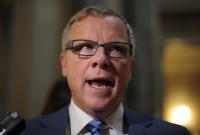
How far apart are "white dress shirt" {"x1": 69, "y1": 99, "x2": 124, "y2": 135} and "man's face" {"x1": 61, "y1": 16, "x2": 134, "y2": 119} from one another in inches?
0.9

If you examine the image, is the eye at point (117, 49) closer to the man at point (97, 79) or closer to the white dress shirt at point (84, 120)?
the man at point (97, 79)

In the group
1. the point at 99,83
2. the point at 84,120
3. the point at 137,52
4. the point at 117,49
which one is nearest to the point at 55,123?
the point at 84,120

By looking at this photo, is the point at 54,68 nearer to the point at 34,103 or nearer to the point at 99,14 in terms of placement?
the point at 34,103

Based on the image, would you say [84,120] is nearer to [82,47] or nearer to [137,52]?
[82,47]

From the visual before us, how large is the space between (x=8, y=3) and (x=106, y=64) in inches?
28.5

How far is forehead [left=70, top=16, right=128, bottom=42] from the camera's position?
772 millimetres

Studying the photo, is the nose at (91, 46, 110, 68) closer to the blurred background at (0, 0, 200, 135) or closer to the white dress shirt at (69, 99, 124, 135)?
the white dress shirt at (69, 99, 124, 135)

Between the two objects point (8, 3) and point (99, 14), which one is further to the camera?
point (8, 3)

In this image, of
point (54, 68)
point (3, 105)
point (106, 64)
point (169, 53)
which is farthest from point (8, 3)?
point (169, 53)

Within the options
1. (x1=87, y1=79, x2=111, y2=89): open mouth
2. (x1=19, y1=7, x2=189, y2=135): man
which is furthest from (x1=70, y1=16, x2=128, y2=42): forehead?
(x1=87, y1=79, x2=111, y2=89): open mouth

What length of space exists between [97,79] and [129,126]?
0.25m

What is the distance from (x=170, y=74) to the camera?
3.43ft

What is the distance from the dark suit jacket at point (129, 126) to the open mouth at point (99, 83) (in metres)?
0.20

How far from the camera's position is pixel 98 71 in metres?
0.73
